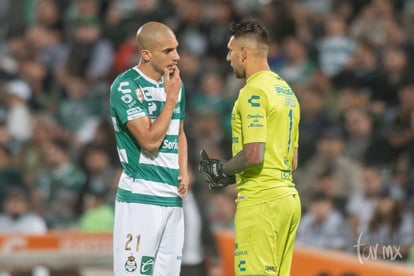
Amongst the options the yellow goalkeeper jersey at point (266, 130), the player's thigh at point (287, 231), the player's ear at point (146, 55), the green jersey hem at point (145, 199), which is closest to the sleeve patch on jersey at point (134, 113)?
the player's ear at point (146, 55)

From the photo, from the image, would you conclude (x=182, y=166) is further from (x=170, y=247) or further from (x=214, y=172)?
(x=170, y=247)

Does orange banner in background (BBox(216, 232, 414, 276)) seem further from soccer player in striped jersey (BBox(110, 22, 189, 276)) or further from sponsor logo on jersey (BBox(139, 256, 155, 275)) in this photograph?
sponsor logo on jersey (BBox(139, 256, 155, 275))

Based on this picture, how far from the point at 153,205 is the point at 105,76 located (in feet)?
30.1

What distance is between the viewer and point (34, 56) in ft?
54.6

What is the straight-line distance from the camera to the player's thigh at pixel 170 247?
6.81 meters

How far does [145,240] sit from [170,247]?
0.20m

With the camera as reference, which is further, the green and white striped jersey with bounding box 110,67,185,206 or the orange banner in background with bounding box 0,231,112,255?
the orange banner in background with bounding box 0,231,112,255

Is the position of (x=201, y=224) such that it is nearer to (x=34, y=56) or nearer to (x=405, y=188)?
(x=405, y=188)

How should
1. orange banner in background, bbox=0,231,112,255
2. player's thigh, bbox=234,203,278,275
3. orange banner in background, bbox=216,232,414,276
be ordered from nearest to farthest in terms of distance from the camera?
1. player's thigh, bbox=234,203,278,275
2. orange banner in background, bbox=216,232,414,276
3. orange banner in background, bbox=0,231,112,255

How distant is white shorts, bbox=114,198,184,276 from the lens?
6.73 meters

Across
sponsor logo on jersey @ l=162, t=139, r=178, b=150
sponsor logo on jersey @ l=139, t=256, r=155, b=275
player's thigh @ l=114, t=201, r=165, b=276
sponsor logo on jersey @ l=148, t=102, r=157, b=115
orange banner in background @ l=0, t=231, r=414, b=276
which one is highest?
sponsor logo on jersey @ l=148, t=102, r=157, b=115

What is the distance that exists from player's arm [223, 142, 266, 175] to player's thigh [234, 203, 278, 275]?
29cm

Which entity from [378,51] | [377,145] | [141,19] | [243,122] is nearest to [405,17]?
[378,51]

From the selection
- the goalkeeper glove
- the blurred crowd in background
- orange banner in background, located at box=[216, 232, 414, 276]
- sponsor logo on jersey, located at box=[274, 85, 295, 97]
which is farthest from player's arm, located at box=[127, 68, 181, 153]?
the blurred crowd in background
